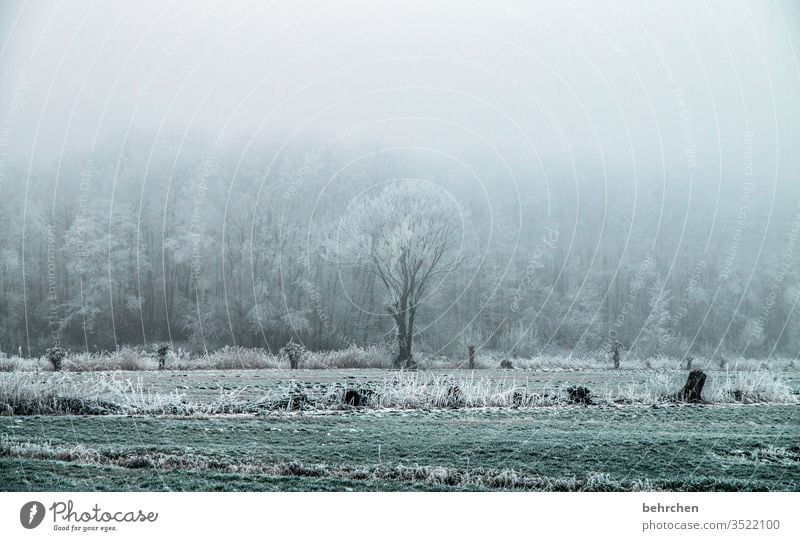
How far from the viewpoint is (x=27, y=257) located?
28.2 ft

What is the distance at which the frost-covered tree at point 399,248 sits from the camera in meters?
9.12

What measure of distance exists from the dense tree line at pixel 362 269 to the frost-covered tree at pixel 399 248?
0.33 ft

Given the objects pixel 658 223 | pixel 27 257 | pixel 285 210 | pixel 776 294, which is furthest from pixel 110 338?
pixel 776 294

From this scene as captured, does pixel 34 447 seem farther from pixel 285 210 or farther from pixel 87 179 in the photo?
pixel 285 210

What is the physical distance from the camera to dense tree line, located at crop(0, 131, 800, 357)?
8.66 meters

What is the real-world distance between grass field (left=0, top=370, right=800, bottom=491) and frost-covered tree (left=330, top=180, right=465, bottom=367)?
824 mm

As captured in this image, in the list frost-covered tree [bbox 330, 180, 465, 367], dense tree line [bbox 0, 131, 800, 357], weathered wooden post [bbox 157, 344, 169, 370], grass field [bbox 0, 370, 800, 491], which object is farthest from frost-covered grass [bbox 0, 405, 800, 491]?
frost-covered tree [bbox 330, 180, 465, 367]

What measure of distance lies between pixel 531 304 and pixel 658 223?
1.77 metres
